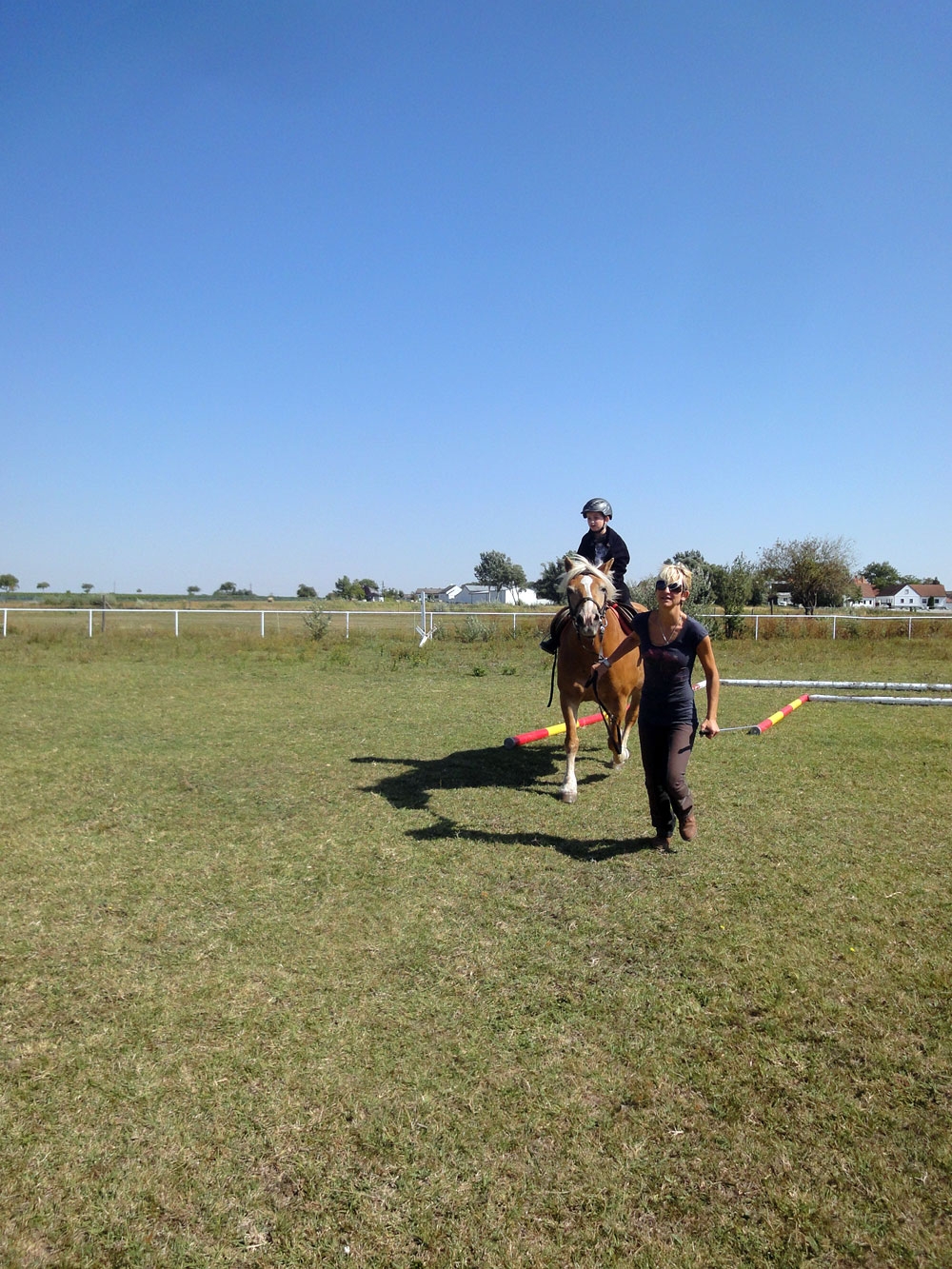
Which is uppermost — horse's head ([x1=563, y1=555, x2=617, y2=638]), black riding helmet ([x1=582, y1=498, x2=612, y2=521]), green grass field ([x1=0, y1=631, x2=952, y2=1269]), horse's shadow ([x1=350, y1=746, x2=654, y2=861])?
black riding helmet ([x1=582, y1=498, x2=612, y2=521])

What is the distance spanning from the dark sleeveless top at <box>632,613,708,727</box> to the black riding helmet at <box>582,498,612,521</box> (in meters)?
2.93

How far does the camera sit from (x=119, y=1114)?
114 inches

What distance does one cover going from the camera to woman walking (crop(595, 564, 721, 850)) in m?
5.30

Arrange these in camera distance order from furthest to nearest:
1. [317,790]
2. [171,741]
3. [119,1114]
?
[171,741]
[317,790]
[119,1114]

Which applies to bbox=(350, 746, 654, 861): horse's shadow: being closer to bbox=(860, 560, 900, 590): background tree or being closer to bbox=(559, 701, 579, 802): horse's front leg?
bbox=(559, 701, 579, 802): horse's front leg

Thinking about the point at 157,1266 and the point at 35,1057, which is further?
the point at 35,1057

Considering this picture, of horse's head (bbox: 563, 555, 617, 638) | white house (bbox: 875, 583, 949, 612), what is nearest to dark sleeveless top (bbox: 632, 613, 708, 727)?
horse's head (bbox: 563, 555, 617, 638)

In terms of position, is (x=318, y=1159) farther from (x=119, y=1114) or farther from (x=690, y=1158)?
(x=690, y=1158)

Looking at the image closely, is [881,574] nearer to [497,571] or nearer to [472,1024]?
[497,571]

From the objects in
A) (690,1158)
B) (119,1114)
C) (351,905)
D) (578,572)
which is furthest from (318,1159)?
(578,572)

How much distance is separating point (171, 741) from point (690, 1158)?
885 centimetres

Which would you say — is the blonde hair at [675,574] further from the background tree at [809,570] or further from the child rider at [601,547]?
the background tree at [809,570]

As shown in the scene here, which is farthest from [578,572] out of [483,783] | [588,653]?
[483,783]

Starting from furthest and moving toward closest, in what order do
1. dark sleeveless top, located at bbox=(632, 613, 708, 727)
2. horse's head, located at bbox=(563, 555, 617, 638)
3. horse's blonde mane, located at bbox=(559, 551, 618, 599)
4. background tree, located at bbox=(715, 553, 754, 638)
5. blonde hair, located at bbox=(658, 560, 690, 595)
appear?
background tree, located at bbox=(715, 553, 754, 638) < horse's blonde mane, located at bbox=(559, 551, 618, 599) < horse's head, located at bbox=(563, 555, 617, 638) < dark sleeveless top, located at bbox=(632, 613, 708, 727) < blonde hair, located at bbox=(658, 560, 690, 595)
